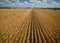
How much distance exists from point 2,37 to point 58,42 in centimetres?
147

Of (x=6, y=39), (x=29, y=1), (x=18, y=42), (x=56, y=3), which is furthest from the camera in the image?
(x=29, y=1)

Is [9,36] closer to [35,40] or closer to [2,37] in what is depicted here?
[2,37]

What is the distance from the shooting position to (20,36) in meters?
4.05

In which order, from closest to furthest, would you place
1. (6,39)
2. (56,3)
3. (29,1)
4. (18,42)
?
1. (18,42)
2. (6,39)
3. (56,3)
4. (29,1)

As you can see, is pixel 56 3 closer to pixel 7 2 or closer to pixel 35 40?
pixel 7 2

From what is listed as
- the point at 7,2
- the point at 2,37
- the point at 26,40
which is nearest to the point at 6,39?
the point at 2,37

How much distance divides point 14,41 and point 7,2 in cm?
312

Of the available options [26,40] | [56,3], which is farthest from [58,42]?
[56,3]

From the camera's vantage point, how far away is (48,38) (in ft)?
12.8

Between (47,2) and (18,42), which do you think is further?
(47,2)

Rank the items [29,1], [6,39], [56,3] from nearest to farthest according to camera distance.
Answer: [6,39] → [56,3] → [29,1]

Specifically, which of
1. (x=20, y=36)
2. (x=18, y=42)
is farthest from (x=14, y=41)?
(x=20, y=36)

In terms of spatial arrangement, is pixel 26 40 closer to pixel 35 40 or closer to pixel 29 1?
pixel 35 40

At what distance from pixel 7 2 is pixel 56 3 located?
2.05 meters
